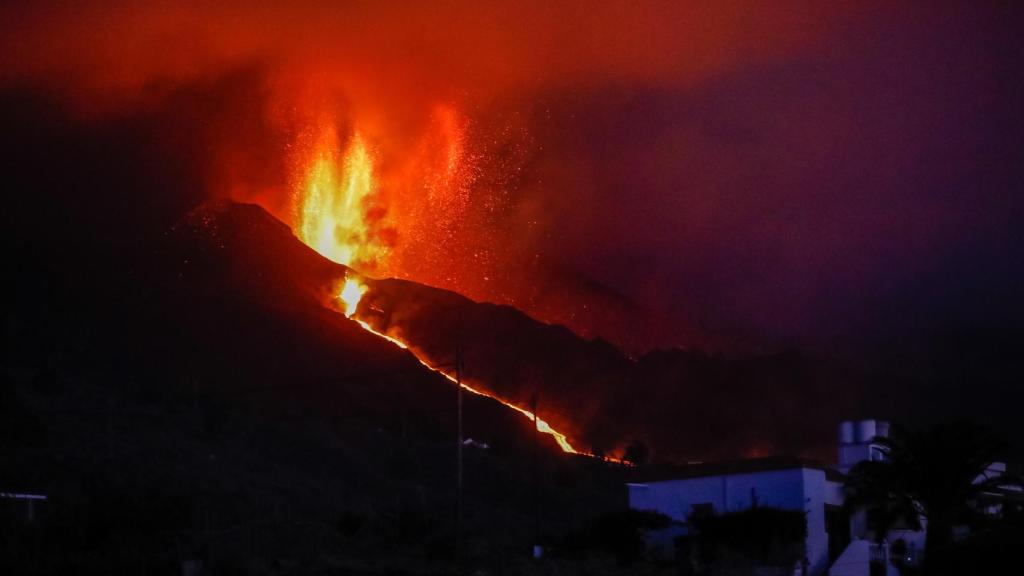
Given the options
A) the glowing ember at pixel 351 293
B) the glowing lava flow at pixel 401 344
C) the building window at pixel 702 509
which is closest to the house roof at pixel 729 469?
the building window at pixel 702 509

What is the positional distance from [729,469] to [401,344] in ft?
230

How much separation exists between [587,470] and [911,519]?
1551 inches

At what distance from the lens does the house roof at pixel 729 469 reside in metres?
47.3

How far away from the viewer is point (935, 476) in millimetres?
46438

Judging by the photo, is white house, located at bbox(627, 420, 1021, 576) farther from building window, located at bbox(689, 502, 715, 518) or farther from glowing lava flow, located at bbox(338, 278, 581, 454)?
glowing lava flow, located at bbox(338, 278, 581, 454)

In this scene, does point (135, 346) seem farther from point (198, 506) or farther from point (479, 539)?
point (479, 539)

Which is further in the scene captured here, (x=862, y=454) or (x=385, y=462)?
(x=385, y=462)

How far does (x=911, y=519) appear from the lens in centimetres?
4697

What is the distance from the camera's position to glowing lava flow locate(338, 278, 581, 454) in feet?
347

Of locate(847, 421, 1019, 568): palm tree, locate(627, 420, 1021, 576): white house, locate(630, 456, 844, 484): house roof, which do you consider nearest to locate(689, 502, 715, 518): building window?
locate(627, 420, 1021, 576): white house

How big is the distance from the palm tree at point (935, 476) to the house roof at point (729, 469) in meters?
2.01

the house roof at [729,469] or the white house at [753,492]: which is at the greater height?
the house roof at [729,469]

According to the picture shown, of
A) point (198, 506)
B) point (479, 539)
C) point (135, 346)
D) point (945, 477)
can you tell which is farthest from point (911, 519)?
point (135, 346)

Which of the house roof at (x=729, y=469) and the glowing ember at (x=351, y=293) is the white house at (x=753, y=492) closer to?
the house roof at (x=729, y=469)
